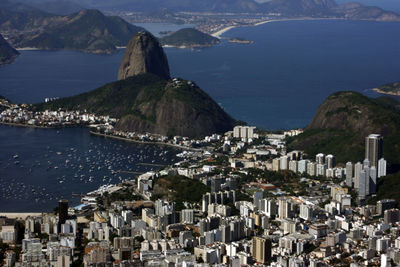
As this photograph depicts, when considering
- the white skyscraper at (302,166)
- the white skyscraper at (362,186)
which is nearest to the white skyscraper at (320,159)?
the white skyscraper at (302,166)

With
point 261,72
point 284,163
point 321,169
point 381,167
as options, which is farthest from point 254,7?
point 381,167

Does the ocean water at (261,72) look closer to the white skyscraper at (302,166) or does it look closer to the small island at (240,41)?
the small island at (240,41)

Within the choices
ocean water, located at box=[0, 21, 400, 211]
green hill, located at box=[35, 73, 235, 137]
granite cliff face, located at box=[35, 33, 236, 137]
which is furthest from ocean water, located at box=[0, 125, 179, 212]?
granite cliff face, located at box=[35, 33, 236, 137]

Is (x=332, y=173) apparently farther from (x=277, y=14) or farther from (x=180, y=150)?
(x=277, y=14)

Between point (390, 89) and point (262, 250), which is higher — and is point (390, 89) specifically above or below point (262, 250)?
above

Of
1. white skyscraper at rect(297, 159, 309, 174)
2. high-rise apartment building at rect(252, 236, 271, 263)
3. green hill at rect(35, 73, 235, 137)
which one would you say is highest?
green hill at rect(35, 73, 235, 137)

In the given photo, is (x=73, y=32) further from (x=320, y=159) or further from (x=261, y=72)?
(x=320, y=159)

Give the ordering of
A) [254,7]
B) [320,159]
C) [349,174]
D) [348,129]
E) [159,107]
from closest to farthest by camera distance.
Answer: [349,174] → [320,159] → [348,129] → [159,107] → [254,7]

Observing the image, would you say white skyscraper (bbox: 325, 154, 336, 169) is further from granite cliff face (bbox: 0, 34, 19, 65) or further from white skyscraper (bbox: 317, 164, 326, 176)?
granite cliff face (bbox: 0, 34, 19, 65)
